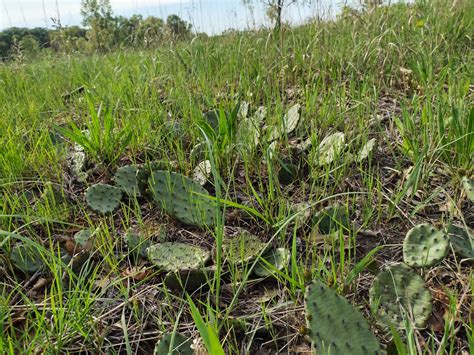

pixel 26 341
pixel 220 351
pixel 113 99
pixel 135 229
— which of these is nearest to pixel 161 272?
pixel 135 229

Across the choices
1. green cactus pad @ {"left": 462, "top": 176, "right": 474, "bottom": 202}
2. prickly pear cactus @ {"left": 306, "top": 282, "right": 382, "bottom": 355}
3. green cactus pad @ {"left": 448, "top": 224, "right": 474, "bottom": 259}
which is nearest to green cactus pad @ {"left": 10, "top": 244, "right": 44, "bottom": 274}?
prickly pear cactus @ {"left": 306, "top": 282, "right": 382, "bottom": 355}

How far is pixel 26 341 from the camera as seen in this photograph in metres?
0.79

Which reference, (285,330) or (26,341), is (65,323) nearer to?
(26,341)

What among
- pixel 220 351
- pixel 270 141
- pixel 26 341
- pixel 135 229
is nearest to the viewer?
pixel 220 351

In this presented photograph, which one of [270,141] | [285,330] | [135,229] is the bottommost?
[285,330]

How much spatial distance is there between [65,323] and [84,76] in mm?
2130

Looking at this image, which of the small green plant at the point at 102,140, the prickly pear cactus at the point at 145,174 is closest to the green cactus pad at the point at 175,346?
the prickly pear cactus at the point at 145,174

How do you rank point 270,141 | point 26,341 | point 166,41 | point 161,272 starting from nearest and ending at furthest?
point 26,341, point 161,272, point 270,141, point 166,41

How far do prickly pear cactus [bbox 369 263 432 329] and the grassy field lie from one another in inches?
0.7

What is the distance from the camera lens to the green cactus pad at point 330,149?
1.28 metres

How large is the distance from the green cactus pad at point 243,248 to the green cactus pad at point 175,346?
0.74 feet

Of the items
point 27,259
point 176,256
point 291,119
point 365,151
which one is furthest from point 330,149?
point 27,259

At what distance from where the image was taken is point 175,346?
2.59ft

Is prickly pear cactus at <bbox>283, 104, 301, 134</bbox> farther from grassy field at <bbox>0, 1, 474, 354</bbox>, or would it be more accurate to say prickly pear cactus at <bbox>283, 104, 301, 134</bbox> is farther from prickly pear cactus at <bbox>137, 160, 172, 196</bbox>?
prickly pear cactus at <bbox>137, 160, 172, 196</bbox>
